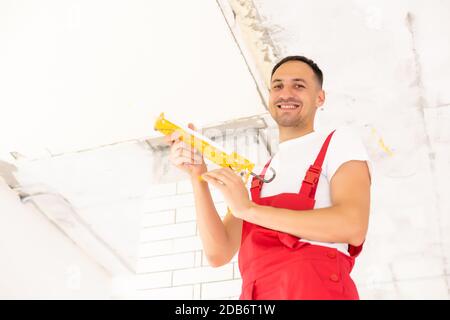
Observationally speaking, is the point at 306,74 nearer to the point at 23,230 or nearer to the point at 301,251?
the point at 301,251

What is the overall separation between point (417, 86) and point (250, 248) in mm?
2111

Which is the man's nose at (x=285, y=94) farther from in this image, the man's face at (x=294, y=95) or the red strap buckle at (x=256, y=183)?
the red strap buckle at (x=256, y=183)

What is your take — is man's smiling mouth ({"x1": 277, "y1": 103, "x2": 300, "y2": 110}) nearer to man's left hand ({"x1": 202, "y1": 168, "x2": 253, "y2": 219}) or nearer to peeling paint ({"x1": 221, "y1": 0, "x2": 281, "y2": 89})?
man's left hand ({"x1": 202, "y1": 168, "x2": 253, "y2": 219})

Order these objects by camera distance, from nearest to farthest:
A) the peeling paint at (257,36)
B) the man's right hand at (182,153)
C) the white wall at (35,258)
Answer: the man's right hand at (182,153)
the peeling paint at (257,36)
the white wall at (35,258)

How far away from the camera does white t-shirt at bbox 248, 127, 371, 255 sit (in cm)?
163

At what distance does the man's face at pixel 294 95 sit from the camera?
76.1 inches

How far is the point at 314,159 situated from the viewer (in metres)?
1.71

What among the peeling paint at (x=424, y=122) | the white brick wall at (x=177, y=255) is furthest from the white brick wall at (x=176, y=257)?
the peeling paint at (x=424, y=122)

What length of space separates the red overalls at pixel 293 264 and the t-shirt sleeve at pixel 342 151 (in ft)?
0.20

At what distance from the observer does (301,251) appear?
1.48 m

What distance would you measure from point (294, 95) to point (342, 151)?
384mm

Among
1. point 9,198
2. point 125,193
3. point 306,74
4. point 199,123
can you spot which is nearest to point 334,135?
point 306,74

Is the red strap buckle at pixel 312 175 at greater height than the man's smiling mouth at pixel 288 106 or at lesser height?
lesser

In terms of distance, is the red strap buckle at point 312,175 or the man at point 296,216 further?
the red strap buckle at point 312,175
